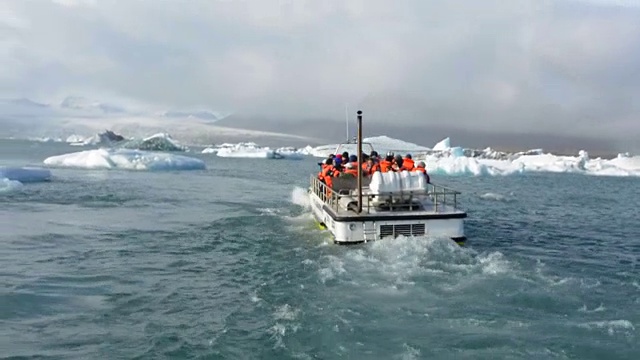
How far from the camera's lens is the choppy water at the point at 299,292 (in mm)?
7973

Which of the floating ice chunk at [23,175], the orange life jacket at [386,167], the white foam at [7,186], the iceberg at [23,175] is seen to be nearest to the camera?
the orange life jacket at [386,167]

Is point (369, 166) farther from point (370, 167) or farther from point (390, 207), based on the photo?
point (390, 207)

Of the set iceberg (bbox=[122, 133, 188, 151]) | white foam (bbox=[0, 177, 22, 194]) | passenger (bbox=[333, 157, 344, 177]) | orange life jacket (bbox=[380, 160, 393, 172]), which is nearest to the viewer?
orange life jacket (bbox=[380, 160, 393, 172])

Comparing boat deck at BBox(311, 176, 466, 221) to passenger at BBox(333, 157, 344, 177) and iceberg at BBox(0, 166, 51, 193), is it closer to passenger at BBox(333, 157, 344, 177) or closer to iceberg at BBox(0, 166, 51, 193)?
passenger at BBox(333, 157, 344, 177)

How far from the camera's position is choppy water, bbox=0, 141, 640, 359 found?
26.2 feet

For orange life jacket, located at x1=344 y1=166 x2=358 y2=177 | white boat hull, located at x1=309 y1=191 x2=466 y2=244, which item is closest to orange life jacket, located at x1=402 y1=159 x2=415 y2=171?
orange life jacket, located at x1=344 y1=166 x2=358 y2=177

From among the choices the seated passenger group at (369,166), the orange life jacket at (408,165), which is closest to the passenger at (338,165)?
the seated passenger group at (369,166)

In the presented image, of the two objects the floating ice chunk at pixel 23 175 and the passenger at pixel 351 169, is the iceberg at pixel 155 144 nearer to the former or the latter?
the floating ice chunk at pixel 23 175

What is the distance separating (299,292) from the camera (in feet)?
34.8

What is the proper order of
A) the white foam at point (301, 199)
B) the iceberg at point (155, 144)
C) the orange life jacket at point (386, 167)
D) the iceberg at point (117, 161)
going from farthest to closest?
the iceberg at point (155, 144) → the iceberg at point (117, 161) → the white foam at point (301, 199) → the orange life jacket at point (386, 167)

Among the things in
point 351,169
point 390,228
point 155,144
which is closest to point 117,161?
point 351,169

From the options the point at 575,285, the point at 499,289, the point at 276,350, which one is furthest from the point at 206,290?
the point at 575,285

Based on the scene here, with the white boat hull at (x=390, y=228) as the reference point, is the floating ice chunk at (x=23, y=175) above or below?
above

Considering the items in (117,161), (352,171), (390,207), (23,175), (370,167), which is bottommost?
(390,207)
